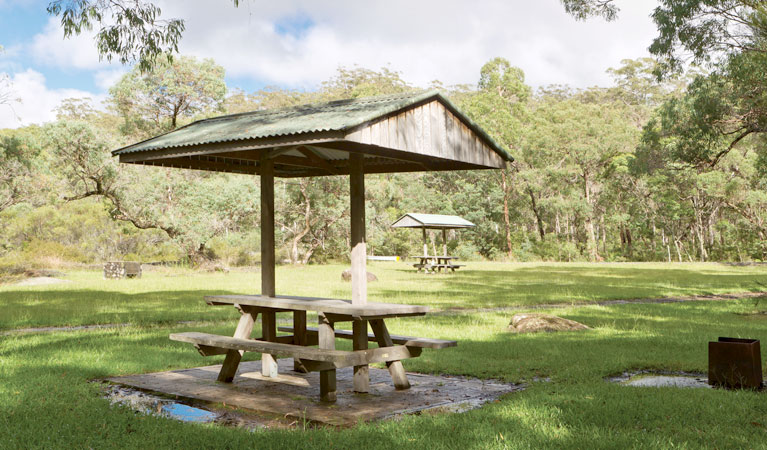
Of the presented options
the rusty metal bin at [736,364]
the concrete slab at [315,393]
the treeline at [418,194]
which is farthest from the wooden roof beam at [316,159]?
the treeline at [418,194]

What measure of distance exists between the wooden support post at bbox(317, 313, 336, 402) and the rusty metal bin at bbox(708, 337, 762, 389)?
3.74 metres

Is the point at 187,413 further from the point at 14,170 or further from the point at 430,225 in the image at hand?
the point at 430,225

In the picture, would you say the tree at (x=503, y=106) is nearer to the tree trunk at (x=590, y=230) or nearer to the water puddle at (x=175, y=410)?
the tree trunk at (x=590, y=230)

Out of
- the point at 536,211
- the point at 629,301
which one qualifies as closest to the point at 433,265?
the point at 629,301

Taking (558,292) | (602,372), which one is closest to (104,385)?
(602,372)

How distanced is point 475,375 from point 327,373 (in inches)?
85.7

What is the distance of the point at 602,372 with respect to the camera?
7582 mm

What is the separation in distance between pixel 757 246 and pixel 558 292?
81.1 feet

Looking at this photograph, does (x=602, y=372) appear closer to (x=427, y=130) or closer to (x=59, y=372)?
(x=427, y=130)

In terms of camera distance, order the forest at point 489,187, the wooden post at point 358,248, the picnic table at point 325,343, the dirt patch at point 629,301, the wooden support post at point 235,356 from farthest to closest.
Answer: the forest at point 489,187 < the dirt patch at point 629,301 < the wooden support post at point 235,356 < the wooden post at point 358,248 < the picnic table at point 325,343

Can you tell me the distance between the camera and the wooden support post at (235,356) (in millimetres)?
7043

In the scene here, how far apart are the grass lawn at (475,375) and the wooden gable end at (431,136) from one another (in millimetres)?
2507

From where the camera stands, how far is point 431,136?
6938mm

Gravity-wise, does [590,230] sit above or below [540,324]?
above
